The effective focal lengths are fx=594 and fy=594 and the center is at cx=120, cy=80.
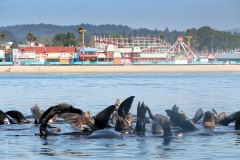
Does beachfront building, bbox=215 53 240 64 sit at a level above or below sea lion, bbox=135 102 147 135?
below

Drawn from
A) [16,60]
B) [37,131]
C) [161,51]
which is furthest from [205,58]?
[37,131]

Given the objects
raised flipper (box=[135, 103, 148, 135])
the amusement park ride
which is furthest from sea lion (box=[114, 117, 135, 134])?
the amusement park ride

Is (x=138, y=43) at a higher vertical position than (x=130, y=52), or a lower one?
higher

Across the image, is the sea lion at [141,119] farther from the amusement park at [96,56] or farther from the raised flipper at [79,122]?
the amusement park at [96,56]

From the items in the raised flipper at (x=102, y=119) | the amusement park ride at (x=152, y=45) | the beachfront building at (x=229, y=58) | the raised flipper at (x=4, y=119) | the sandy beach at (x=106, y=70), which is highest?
the amusement park ride at (x=152, y=45)

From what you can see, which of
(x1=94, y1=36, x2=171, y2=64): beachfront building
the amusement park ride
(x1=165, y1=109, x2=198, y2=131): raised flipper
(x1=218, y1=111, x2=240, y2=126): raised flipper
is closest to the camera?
(x1=165, y1=109, x2=198, y2=131): raised flipper

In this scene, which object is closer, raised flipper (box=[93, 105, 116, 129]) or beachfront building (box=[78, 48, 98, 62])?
raised flipper (box=[93, 105, 116, 129])

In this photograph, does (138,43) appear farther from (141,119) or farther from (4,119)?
(141,119)

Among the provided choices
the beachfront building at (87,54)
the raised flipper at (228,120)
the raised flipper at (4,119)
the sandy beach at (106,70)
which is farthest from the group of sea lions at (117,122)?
the beachfront building at (87,54)

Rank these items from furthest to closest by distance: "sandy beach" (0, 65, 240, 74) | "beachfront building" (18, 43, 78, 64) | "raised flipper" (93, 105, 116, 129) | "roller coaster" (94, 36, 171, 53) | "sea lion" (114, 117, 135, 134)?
"roller coaster" (94, 36, 171, 53) → "beachfront building" (18, 43, 78, 64) → "sandy beach" (0, 65, 240, 74) → "sea lion" (114, 117, 135, 134) → "raised flipper" (93, 105, 116, 129)

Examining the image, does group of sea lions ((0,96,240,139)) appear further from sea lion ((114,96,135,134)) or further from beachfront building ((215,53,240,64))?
beachfront building ((215,53,240,64))

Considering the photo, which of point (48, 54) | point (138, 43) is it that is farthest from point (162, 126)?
point (138, 43)

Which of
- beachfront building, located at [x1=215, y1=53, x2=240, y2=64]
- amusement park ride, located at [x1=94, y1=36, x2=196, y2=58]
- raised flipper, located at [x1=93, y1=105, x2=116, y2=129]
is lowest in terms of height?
beachfront building, located at [x1=215, y1=53, x2=240, y2=64]

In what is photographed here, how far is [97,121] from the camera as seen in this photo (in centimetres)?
1609
